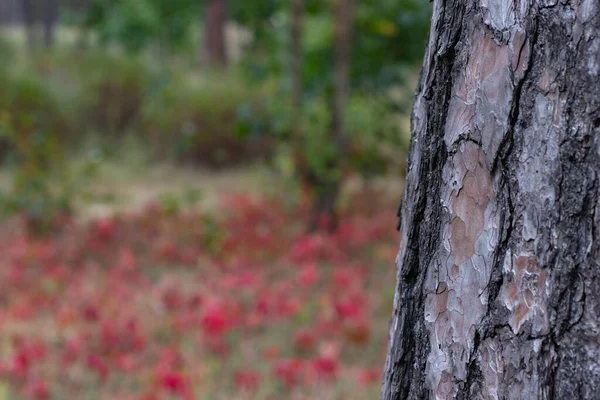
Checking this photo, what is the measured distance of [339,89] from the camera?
5625 millimetres

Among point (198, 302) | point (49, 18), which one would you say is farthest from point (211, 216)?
point (49, 18)

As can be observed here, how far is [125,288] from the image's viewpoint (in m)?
4.61

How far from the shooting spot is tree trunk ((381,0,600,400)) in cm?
76

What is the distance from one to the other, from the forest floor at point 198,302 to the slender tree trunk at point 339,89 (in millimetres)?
258

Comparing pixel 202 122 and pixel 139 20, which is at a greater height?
pixel 139 20

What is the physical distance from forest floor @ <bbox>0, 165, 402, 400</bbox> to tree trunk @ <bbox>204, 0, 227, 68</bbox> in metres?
6.25

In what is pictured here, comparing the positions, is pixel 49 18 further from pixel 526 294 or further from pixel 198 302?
pixel 526 294

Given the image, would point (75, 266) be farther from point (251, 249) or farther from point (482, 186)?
point (482, 186)

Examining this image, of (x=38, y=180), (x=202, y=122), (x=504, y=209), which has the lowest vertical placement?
(x=38, y=180)

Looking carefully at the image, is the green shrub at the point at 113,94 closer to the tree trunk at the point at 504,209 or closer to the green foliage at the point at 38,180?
the green foliage at the point at 38,180

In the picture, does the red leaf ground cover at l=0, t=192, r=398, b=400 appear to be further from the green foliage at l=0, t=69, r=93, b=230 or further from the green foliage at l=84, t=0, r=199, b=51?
the green foliage at l=84, t=0, r=199, b=51

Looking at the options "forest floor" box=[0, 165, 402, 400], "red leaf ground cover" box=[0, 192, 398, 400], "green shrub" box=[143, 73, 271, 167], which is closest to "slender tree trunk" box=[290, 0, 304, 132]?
"forest floor" box=[0, 165, 402, 400]

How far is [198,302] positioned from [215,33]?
29.9ft

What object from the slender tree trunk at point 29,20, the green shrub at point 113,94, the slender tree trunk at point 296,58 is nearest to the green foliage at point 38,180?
the slender tree trunk at point 296,58
